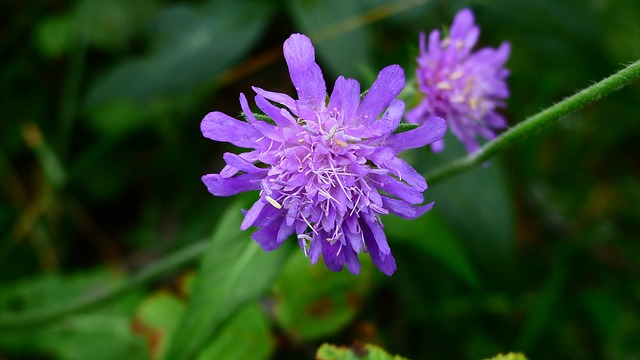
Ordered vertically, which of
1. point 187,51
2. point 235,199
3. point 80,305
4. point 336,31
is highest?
point 187,51

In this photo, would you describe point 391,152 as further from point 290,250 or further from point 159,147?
point 159,147

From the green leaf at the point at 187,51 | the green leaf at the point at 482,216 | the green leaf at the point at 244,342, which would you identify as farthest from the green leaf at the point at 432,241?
the green leaf at the point at 187,51

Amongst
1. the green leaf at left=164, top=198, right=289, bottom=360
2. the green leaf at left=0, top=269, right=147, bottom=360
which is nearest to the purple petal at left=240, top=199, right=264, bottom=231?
the green leaf at left=164, top=198, right=289, bottom=360

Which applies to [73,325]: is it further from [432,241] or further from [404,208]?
[404,208]

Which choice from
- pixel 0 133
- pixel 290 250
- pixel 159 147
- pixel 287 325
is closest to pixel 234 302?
pixel 290 250

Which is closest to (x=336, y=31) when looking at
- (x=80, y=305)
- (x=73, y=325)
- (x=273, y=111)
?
(x=273, y=111)

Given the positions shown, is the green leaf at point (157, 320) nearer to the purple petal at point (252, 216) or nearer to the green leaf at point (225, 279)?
the green leaf at point (225, 279)

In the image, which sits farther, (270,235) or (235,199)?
(235,199)
